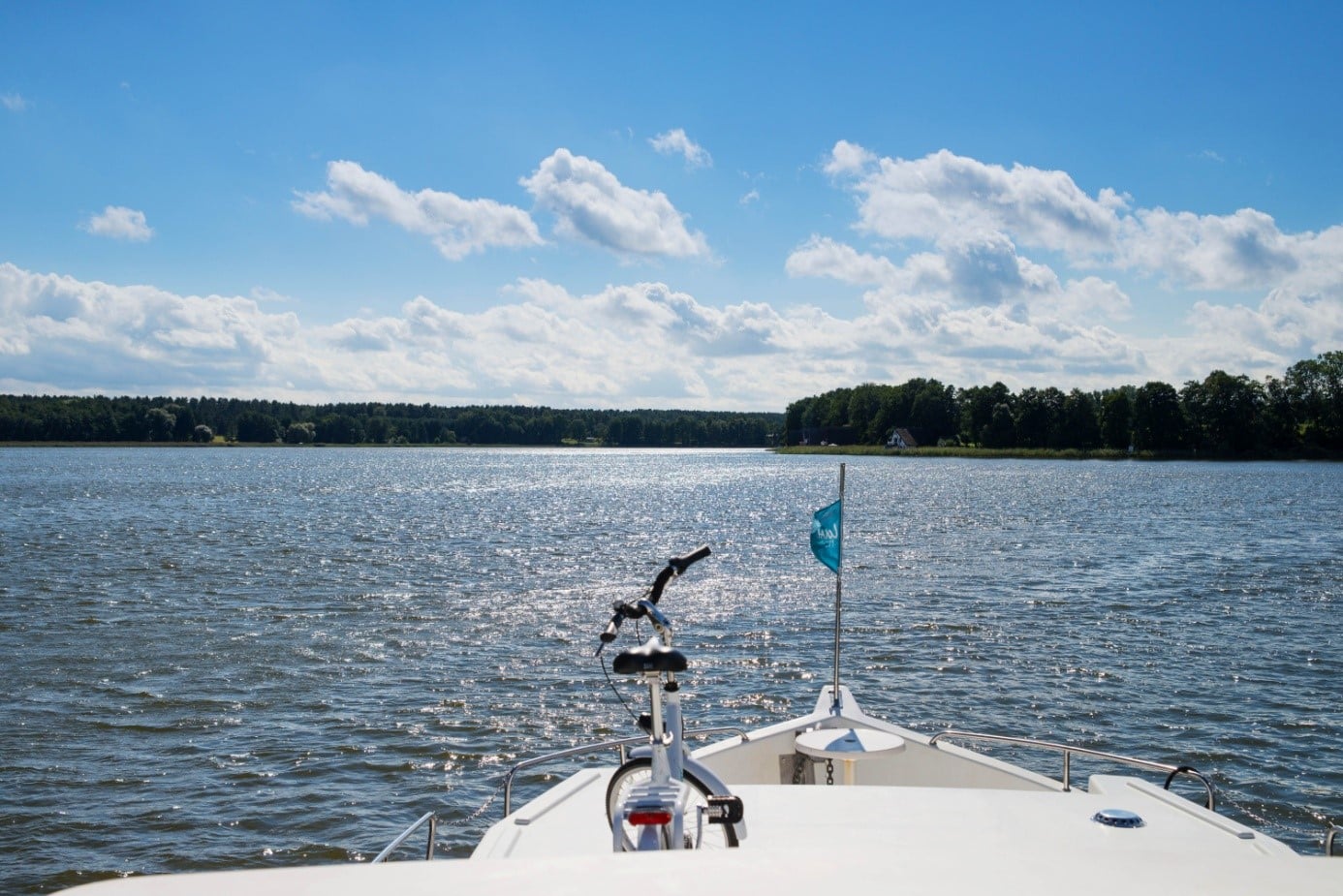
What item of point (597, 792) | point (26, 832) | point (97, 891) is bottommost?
point (26, 832)

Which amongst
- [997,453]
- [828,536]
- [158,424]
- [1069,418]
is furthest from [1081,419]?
[158,424]

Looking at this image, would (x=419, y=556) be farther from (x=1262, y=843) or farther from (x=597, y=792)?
(x=1262, y=843)

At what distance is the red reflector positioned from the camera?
4.13m

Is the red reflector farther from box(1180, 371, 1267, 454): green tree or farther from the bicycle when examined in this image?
box(1180, 371, 1267, 454): green tree

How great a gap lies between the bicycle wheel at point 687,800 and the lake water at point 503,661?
15.5 feet

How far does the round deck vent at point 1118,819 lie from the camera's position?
203 inches

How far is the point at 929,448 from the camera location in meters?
144

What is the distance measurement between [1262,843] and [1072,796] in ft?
3.35

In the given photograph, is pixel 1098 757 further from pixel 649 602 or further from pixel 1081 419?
pixel 1081 419

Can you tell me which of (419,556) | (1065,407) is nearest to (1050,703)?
(419,556)

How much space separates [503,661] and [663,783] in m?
12.4

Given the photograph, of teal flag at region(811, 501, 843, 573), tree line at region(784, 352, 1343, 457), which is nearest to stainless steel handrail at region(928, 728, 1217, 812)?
teal flag at region(811, 501, 843, 573)

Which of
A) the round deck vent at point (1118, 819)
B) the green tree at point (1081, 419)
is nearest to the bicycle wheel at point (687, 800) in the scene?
the round deck vent at point (1118, 819)

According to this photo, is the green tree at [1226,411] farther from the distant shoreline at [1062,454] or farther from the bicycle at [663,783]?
the bicycle at [663,783]
